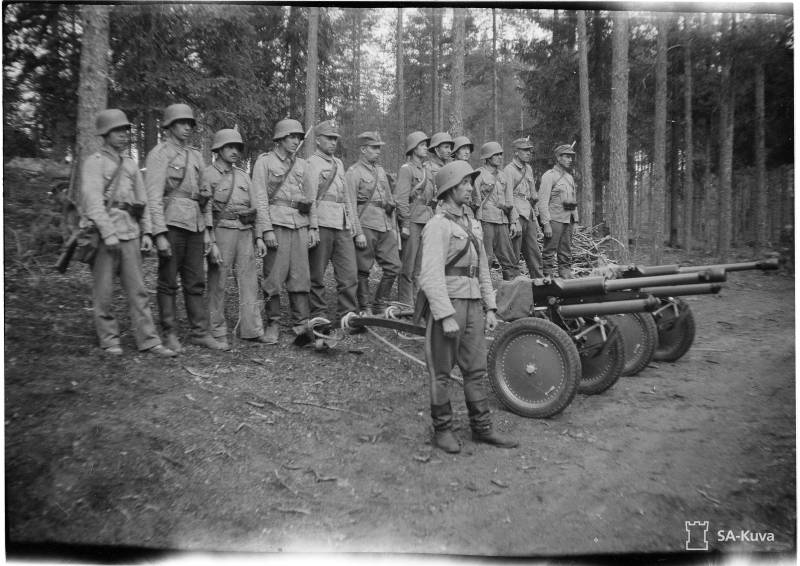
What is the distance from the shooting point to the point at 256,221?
218 inches

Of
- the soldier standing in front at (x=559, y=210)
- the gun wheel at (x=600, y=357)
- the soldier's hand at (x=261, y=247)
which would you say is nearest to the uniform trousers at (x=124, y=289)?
the soldier's hand at (x=261, y=247)

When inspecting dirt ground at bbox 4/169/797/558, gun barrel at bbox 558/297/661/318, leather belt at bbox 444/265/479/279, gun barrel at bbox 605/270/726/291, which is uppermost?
leather belt at bbox 444/265/479/279

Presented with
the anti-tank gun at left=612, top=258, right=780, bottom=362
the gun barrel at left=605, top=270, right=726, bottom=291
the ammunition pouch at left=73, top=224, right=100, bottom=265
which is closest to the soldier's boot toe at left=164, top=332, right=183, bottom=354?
the ammunition pouch at left=73, top=224, right=100, bottom=265

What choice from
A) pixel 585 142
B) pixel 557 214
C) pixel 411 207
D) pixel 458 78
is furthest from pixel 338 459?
pixel 585 142

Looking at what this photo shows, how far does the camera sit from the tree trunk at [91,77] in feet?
12.7

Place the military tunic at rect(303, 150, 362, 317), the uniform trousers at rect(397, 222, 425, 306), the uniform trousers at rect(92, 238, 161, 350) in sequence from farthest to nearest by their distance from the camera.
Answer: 1. the uniform trousers at rect(397, 222, 425, 306)
2. the military tunic at rect(303, 150, 362, 317)
3. the uniform trousers at rect(92, 238, 161, 350)

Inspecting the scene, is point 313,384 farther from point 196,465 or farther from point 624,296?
point 624,296

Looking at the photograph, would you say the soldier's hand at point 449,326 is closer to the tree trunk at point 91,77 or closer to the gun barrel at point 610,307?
the gun barrel at point 610,307

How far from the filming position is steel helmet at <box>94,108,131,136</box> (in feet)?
14.8

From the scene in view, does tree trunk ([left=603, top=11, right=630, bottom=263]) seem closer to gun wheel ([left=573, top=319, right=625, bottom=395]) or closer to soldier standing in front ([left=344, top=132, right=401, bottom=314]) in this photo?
soldier standing in front ([left=344, top=132, right=401, bottom=314])

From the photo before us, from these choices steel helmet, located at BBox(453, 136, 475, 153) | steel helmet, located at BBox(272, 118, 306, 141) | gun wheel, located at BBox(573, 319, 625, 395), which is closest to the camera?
gun wheel, located at BBox(573, 319, 625, 395)

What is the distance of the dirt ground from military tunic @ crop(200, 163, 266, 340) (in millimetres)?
496

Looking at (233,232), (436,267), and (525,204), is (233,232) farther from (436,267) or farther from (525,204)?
(525,204)

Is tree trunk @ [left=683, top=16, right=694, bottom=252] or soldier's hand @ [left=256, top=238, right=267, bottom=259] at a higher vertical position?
tree trunk @ [left=683, top=16, right=694, bottom=252]
